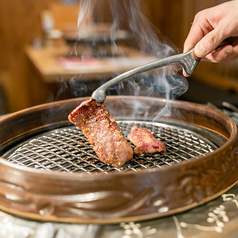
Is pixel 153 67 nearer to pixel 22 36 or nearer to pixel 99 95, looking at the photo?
pixel 99 95

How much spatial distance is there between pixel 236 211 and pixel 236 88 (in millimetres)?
4178

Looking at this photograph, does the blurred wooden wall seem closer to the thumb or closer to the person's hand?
the person's hand

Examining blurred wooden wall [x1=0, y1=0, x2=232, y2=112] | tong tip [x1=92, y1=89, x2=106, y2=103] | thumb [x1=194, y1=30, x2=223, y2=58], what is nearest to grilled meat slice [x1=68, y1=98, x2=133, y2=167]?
tong tip [x1=92, y1=89, x2=106, y2=103]

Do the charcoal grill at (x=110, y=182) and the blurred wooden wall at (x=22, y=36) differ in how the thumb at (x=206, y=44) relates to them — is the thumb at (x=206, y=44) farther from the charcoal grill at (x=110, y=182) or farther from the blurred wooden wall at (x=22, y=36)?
the blurred wooden wall at (x=22, y=36)

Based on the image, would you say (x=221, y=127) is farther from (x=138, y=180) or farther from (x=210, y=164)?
(x=138, y=180)

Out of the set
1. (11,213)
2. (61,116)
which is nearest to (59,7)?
(61,116)

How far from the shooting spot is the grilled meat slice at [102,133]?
5.19 ft

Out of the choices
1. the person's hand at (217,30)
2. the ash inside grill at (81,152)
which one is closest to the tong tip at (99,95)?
the ash inside grill at (81,152)

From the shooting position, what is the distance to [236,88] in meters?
5.05

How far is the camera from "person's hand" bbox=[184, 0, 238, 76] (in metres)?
1.69

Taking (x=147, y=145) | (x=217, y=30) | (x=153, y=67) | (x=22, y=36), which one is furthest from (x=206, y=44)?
(x=22, y=36)

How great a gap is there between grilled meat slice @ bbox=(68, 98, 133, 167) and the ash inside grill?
0.05 m

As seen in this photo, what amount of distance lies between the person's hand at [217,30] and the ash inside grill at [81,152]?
537 mm

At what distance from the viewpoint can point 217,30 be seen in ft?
5.56
